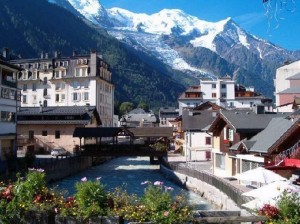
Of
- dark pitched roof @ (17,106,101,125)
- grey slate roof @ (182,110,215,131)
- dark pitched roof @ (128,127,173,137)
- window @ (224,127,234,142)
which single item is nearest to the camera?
window @ (224,127,234,142)

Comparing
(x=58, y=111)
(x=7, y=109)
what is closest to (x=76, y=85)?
(x=58, y=111)

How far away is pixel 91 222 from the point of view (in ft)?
43.1

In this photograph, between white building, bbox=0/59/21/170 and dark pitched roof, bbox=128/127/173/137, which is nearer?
white building, bbox=0/59/21/170

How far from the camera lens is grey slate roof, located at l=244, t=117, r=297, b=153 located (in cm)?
3209

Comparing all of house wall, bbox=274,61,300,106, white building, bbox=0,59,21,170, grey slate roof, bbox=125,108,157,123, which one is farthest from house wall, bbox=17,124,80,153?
grey slate roof, bbox=125,108,157,123

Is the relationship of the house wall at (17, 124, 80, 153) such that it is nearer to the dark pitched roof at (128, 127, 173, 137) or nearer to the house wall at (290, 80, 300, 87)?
the dark pitched roof at (128, 127, 173, 137)

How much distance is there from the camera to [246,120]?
1628 inches

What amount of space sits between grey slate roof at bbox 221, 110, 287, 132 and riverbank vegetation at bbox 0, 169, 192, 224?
26879 millimetres

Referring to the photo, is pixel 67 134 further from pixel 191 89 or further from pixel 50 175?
pixel 191 89

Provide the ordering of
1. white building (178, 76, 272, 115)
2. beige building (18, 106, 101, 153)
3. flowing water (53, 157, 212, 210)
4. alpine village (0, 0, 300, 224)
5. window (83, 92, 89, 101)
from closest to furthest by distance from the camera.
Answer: alpine village (0, 0, 300, 224), flowing water (53, 157, 212, 210), beige building (18, 106, 101, 153), window (83, 92, 89, 101), white building (178, 76, 272, 115)

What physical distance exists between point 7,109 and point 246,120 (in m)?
27.6

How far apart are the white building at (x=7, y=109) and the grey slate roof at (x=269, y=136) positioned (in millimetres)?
27677

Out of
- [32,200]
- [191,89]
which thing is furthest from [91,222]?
[191,89]

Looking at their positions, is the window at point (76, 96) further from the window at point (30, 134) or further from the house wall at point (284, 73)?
the house wall at point (284, 73)
